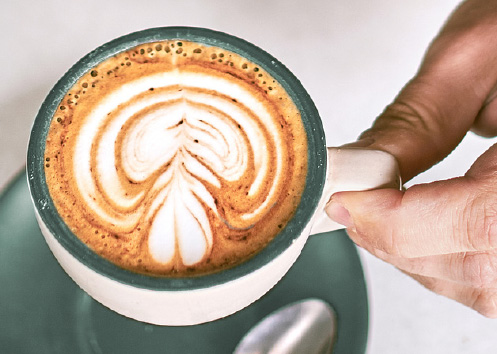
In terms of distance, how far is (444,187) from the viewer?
1.73 feet

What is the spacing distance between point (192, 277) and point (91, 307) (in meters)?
0.33

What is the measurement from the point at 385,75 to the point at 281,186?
19.4 inches

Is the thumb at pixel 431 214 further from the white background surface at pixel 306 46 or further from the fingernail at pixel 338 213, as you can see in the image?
the white background surface at pixel 306 46

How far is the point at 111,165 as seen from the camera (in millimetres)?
502

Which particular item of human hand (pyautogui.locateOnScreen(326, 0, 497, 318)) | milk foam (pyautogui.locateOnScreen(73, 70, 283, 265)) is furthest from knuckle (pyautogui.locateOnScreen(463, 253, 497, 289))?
milk foam (pyautogui.locateOnScreen(73, 70, 283, 265))

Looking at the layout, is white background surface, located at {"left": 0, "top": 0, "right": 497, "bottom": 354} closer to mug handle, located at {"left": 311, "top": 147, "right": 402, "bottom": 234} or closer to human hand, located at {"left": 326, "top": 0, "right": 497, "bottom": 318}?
human hand, located at {"left": 326, "top": 0, "right": 497, "bottom": 318}

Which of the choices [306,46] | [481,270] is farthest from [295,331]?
[306,46]

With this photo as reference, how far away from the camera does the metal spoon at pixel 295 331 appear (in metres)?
0.70

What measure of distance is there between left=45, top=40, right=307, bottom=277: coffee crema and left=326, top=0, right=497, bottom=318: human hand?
8 cm

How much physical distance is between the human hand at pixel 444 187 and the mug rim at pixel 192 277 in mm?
51

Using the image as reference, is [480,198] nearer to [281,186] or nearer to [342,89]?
[281,186]

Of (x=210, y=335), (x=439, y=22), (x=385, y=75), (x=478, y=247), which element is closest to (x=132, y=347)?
(x=210, y=335)

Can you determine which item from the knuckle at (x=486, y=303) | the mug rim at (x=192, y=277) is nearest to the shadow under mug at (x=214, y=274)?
the mug rim at (x=192, y=277)

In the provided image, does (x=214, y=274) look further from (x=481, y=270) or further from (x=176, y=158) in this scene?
(x=481, y=270)
